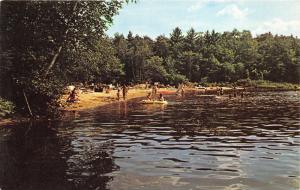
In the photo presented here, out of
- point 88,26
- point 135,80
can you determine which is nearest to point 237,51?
point 135,80

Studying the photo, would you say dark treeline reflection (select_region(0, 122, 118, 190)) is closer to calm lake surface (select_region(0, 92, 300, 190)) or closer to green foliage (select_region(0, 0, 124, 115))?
calm lake surface (select_region(0, 92, 300, 190))

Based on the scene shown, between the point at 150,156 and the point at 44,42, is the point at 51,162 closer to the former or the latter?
the point at 150,156

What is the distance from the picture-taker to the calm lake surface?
49.9 feet

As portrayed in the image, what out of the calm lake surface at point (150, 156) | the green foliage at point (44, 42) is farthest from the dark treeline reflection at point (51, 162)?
the green foliage at point (44, 42)

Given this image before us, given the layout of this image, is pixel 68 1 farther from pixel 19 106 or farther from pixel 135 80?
pixel 135 80

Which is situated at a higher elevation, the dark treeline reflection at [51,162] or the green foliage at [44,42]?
the green foliage at [44,42]

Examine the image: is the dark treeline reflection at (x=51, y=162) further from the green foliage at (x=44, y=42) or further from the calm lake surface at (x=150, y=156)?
the green foliage at (x=44, y=42)

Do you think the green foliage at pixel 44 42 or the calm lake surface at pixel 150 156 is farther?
the green foliage at pixel 44 42

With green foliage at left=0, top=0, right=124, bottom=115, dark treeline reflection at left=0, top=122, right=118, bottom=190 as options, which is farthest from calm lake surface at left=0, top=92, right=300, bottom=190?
green foliage at left=0, top=0, right=124, bottom=115

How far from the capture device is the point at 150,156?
20016mm

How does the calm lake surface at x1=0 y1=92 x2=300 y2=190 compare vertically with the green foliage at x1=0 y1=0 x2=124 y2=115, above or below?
below

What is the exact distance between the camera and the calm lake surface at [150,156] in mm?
15203

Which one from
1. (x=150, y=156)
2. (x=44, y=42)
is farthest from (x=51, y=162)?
(x=44, y=42)

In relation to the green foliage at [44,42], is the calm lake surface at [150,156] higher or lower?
lower
